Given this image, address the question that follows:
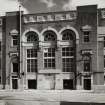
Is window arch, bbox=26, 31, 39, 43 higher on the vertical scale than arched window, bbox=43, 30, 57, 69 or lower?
higher

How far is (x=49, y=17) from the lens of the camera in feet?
159

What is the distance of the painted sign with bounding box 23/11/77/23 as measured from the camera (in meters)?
47.5

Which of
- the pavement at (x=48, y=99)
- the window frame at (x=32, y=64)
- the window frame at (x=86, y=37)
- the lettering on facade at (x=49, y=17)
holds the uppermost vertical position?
the lettering on facade at (x=49, y=17)

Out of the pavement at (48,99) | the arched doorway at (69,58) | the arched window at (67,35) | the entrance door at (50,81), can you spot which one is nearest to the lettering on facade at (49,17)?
the arched window at (67,35)

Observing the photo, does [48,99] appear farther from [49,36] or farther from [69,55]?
[49,36]

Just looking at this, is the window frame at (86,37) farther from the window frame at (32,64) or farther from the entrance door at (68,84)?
the window frame at (32,64)

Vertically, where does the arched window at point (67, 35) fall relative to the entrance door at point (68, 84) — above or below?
above

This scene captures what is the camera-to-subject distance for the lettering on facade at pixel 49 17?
47.6 metres

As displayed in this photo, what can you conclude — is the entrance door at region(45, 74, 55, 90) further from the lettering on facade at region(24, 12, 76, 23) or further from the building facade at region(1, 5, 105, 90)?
the lettering on facade at region(24, 12, 76, 23)

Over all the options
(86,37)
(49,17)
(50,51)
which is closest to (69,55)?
(50,51)

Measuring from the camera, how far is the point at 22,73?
4884cm

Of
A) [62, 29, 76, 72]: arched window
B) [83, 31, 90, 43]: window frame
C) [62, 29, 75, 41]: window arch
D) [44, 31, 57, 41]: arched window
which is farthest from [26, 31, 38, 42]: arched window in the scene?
[83, 31, 90, 43]: window frame

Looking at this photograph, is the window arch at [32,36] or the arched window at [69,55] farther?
the window arch at [32,36]

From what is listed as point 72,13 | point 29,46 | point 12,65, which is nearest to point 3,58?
point 12,65
